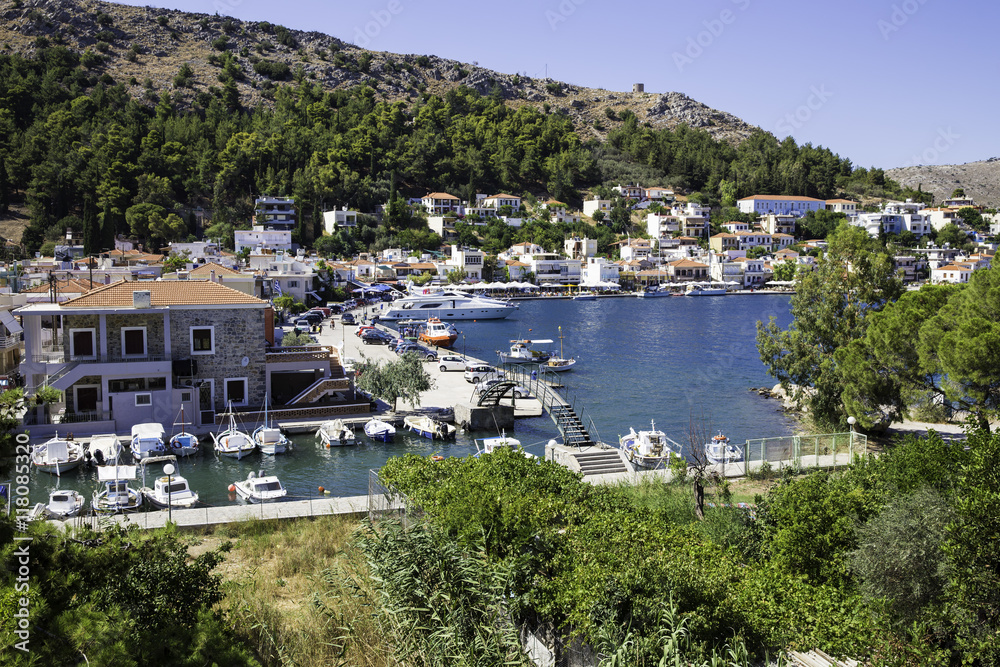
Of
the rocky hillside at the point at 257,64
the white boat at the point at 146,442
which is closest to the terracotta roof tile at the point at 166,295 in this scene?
the white boat at the point at 146,442

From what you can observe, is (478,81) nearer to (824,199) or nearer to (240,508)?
(824,199)

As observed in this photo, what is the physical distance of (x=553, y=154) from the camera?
123m

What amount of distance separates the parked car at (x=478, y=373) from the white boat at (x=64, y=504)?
1419 centimetres

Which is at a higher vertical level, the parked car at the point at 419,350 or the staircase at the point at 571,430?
the staircase at the point at 571,430

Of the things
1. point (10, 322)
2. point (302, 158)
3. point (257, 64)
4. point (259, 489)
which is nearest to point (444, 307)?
point (10, 322)

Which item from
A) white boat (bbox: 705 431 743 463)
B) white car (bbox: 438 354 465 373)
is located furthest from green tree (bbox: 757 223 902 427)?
white car (bbox: 438 354 465 373)

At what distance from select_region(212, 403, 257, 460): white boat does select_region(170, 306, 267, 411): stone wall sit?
211 centimetres

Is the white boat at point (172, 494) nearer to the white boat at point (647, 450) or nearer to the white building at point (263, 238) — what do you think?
the white boat at point (647, 450)

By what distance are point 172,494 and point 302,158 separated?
8514cm

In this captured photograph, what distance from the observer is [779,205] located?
111688 millimetres

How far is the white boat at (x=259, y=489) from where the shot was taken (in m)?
15.5

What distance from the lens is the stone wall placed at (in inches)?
806

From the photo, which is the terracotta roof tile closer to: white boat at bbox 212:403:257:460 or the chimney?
the chimney

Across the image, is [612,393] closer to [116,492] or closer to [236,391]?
[236,391]
